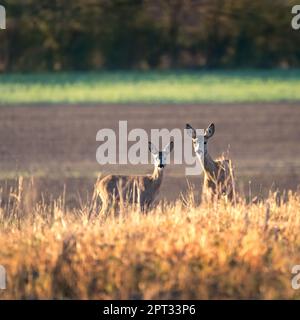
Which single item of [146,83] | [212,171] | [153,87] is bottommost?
[212,171]

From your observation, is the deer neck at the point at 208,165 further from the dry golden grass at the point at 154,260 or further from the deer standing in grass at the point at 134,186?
the dry golden grass at the point at 154,260

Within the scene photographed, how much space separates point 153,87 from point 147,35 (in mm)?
12565

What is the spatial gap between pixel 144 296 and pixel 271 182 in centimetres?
888

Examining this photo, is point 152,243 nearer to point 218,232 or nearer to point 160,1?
point 218,232

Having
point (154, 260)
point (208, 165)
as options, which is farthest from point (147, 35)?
point (154, 260)

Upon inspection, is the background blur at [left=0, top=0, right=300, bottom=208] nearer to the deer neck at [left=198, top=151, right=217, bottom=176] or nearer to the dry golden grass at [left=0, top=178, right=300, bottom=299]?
the deer neck at [left=198, top=151, right=217, bottom=176]

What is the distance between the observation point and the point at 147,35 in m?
52.8

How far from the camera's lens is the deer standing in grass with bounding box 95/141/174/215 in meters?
14.6

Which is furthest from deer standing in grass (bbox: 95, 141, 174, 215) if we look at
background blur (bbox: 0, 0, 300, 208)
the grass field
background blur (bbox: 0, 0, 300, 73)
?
background blur (bbox: 0, 0, 300, 73)

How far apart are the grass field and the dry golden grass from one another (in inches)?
943

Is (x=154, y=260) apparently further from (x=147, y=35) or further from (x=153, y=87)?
(x=147, y=35)

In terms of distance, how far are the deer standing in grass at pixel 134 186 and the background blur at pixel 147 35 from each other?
115ft

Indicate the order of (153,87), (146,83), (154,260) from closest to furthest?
(154,260)
(153,87)
(146,83)

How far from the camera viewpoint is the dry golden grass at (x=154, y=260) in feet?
33.1
